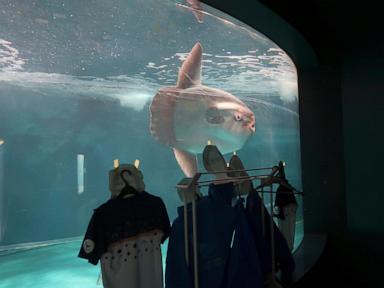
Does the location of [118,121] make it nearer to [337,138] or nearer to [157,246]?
[337,138]

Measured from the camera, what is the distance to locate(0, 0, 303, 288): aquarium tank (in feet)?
15.8

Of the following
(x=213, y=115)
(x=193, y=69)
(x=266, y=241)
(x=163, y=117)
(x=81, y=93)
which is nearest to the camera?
(x=266, y=241)

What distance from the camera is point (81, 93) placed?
24.5 ft

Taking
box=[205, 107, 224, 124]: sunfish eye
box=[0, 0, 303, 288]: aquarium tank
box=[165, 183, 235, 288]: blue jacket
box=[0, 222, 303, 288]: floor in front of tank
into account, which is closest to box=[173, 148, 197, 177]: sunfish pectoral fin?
box=[0, 0, 303, 288]: aquarium tank

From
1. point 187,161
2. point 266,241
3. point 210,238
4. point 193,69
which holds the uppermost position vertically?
point 193,69

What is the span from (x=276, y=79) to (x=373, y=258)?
3.66 metres

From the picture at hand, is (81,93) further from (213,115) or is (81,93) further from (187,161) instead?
(213,115)

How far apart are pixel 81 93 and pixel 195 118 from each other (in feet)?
15.0

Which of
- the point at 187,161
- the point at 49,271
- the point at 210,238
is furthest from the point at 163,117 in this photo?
the point at 210,238

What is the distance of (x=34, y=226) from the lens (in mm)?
6262

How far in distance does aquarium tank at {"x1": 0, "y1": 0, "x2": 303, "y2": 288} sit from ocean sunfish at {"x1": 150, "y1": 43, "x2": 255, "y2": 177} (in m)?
0.07

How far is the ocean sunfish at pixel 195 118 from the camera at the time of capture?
3826 millimetres

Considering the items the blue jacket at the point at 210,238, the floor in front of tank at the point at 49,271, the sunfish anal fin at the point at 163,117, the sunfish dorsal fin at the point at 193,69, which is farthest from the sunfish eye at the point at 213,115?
the blue jacket at the point at 210,238

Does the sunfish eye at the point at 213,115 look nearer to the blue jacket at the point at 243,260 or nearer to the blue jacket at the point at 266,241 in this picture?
the blue jacket at the point at 266,241
